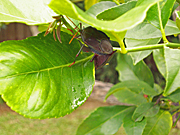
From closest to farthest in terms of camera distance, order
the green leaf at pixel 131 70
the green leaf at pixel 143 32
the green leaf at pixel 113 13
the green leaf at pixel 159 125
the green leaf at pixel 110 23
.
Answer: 1. the green leaf at pixel 110 23
2. the green leaf at pixel 113 13
3. the green leaf at pixel 143 32
4. the green leaf at pixel 159 125
5. the green leaf at pixel 131 70

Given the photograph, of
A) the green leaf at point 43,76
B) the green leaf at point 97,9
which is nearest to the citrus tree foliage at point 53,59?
the green leaf at point 43,76

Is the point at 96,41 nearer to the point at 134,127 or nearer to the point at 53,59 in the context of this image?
the point at 53,59

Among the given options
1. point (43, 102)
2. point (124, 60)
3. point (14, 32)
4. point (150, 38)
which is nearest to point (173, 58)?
point (150, 38)

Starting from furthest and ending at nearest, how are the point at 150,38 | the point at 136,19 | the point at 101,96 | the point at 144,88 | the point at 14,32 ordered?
the point at 14,32 → the point at 101,96 → the point at 144,88 → the point at 150,38 → the point at 136,19

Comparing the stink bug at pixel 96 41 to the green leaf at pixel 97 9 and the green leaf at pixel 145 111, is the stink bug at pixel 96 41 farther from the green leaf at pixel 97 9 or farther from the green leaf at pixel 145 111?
the green leaf at pixel 145 111

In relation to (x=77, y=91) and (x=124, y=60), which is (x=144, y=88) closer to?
(x=124, y=60)

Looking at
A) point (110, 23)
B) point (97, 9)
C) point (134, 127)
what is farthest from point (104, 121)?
point (110, 23)
